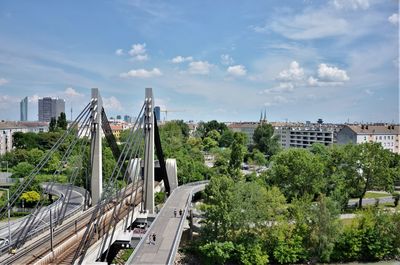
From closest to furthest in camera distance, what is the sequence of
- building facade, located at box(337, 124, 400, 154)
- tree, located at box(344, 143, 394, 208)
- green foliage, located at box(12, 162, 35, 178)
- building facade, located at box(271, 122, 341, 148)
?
1. tree, located at box(344, 143, 394, 208)
2. green foliage, located at box(12, 162, 35, 178)
3. building facade, located at box(337, 124, 400, 154)
4. building facade, located at box(271, 122, 341, 148)

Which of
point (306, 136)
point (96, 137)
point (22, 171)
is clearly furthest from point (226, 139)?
point (96, 137)

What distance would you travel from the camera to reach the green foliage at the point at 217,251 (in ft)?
86.8

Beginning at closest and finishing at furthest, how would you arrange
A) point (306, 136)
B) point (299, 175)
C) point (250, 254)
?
point (250, 254), point (299, 175), point (306, 136)

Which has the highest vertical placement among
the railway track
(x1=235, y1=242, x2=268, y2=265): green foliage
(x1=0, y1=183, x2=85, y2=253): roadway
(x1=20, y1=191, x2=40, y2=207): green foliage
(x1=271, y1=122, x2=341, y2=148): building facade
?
(x1=271, y1=122, x2=341, y2=148): building facade

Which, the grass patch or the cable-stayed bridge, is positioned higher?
the cable-stayed bridge

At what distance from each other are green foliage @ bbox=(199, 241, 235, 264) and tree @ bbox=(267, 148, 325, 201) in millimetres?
11566

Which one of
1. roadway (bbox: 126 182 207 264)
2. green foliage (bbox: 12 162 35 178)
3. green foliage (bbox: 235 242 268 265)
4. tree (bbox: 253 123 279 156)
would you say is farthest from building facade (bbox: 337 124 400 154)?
green foliage (bbox: 12 162 35 178)

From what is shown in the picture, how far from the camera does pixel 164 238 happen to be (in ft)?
Result: 70.1

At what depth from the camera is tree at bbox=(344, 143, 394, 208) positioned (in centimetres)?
3884

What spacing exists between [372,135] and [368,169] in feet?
153

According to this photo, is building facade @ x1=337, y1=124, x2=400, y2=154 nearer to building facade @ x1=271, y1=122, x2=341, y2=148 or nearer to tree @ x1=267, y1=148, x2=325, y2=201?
building facade @ x1=271, y1=122, x2=341, y2=148

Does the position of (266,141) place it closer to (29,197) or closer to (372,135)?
(372,135)

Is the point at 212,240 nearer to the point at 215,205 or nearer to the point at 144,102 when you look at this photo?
the point at 215,205

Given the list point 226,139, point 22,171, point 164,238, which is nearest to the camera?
point 164,238
